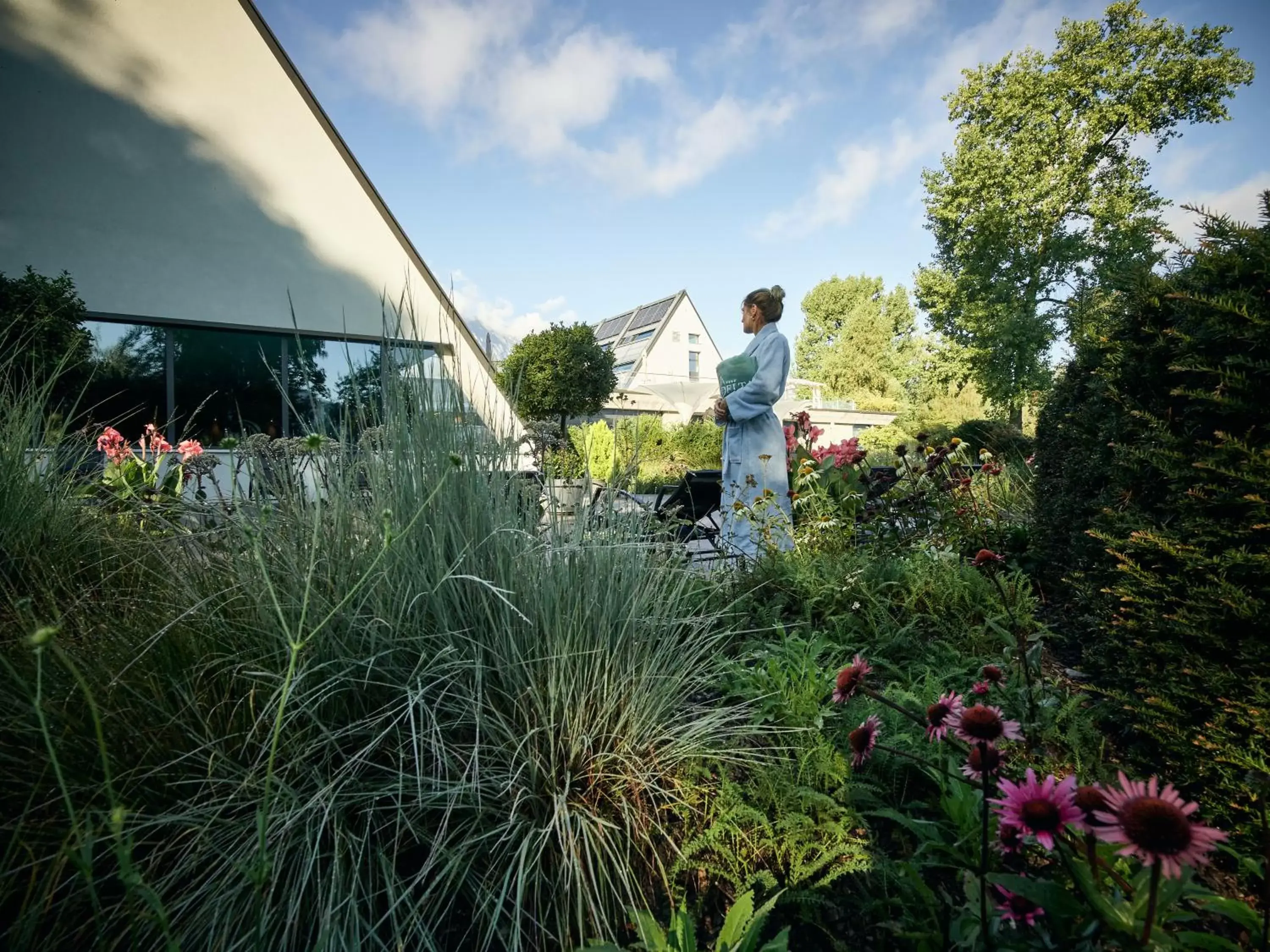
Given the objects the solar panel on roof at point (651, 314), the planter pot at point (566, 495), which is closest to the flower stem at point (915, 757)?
the planter pot at point (566, 495)

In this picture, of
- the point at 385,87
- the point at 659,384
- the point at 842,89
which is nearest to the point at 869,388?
the point at 659,384

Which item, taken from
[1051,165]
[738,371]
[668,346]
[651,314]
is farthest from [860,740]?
[651,314]

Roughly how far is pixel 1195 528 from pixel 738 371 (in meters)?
2.98

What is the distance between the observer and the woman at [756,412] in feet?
12.8

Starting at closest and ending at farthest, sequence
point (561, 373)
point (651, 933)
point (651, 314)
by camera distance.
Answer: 1. point (651, 933)
2. point (561, 373)
3. point (651, 314)

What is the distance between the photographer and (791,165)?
1161 centimetres

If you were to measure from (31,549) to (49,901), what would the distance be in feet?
4.12

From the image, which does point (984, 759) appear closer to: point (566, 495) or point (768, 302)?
point (566, 495)

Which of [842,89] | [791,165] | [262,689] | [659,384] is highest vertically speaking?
[842,89]

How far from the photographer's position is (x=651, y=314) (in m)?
30.2

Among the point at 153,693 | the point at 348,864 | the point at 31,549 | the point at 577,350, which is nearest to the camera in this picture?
the point at 348,864

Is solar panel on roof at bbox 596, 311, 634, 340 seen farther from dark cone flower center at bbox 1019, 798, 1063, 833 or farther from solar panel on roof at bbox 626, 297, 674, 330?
dark cone flower center at bbox 1019, 798, 1063, 833

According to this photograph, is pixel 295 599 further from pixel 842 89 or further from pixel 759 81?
pixel 842 89

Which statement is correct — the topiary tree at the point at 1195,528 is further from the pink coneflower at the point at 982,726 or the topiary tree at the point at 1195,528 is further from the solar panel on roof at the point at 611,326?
the solar panel on roof at the point at 611,326
